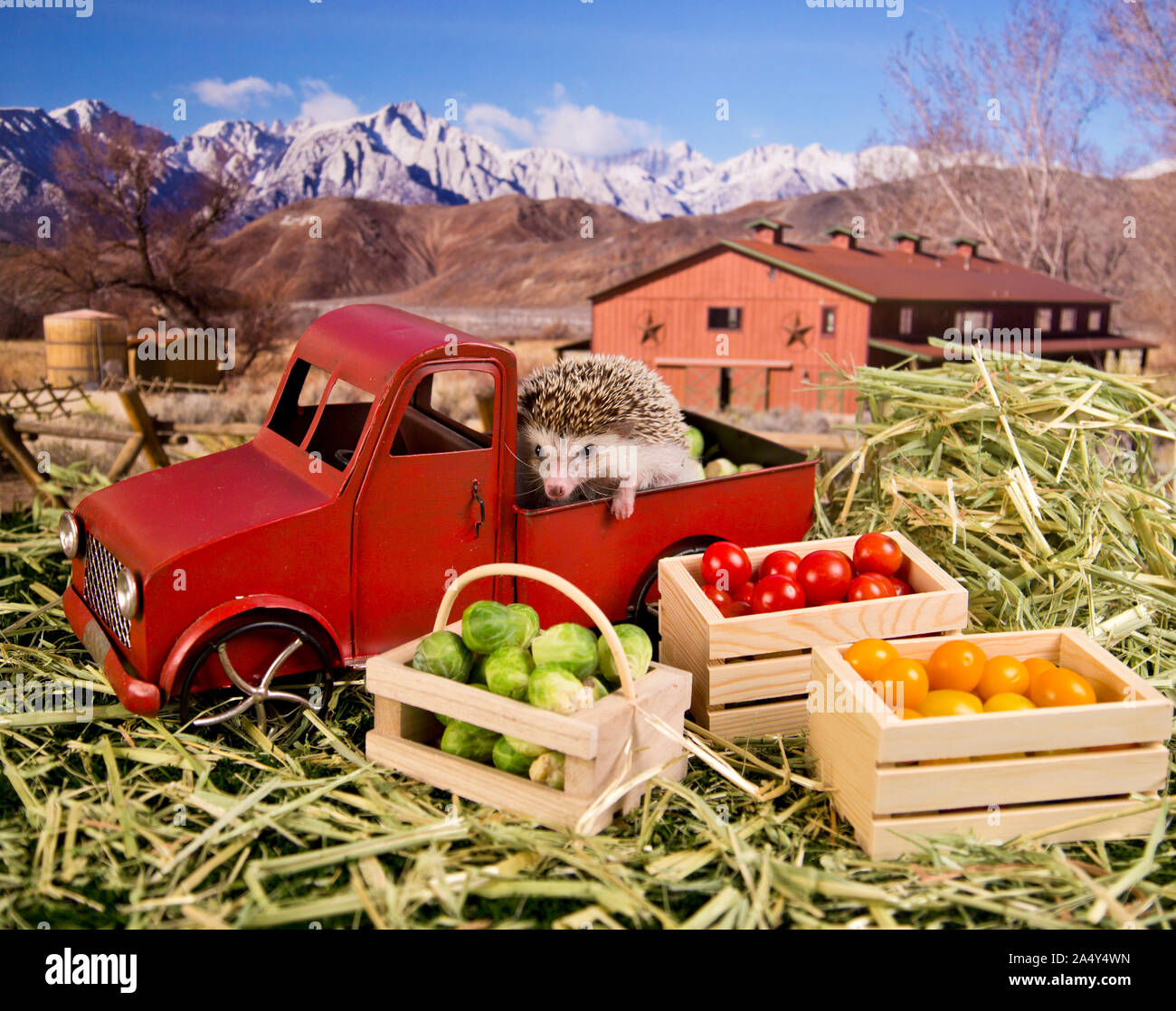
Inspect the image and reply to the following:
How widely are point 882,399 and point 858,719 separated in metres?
2.80

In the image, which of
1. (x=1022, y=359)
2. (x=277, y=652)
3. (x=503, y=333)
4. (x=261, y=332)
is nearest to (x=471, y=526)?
(x=277, y=652)

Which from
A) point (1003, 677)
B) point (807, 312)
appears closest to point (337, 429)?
point (1003, 677)

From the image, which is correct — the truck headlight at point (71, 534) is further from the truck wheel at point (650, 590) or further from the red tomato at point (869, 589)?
the red tomato at point (869, 589)

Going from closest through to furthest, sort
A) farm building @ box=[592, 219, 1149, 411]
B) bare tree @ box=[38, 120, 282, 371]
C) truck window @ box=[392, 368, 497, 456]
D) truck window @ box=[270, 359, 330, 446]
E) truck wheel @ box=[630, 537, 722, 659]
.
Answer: truck window @ box=[392, 368, 497, 456]
truck window @ box=[270, 359, 330, 446]
truck wheel @ box=[630, 537, 722, 659]
farm building @ box=[592, 219, 1149, 411]
bare tree @ box=[38, 120, 282, 371]

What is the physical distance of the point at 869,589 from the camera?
3.59 metres

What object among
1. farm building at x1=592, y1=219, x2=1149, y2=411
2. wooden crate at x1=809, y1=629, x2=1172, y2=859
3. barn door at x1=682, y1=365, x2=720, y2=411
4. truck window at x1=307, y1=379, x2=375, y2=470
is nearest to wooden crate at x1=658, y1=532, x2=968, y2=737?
wooden crate at x1=809, y1=629, x2=1172, y2=859

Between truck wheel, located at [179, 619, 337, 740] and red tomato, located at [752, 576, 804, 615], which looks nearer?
truck wheel, located at [179, 619, 337, 740]

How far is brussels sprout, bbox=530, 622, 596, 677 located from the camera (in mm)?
→ 2906

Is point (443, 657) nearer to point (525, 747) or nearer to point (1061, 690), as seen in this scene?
point (525, 747)

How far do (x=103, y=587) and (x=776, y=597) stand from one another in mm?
2475

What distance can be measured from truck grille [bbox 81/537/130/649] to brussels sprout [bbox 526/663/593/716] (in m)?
1.51

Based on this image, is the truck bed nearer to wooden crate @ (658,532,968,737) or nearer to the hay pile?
the hay pile

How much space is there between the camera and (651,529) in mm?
4172

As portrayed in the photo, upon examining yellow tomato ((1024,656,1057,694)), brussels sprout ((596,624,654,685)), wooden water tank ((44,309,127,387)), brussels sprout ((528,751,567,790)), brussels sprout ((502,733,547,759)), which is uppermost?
wooden water tank ((44,309,127,387))
